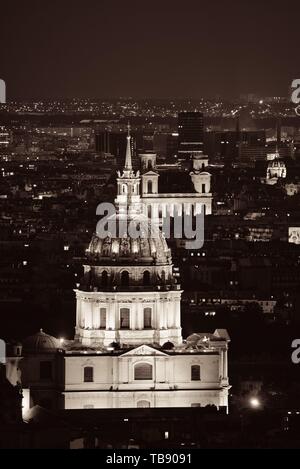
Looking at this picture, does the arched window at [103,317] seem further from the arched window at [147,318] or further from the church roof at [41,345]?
the church roof at [41,345]

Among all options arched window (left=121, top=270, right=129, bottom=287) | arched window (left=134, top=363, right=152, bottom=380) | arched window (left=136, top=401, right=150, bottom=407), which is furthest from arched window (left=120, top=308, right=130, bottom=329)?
arched window (left=136, top=401, right=150, bottom=407)

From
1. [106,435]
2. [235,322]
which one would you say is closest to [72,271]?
[235,322]

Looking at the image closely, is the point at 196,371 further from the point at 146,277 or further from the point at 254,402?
the point at 146,277

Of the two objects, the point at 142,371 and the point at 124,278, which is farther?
the point at 124,278

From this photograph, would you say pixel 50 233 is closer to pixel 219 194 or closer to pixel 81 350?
pixel 219 194

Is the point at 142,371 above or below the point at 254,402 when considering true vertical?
above

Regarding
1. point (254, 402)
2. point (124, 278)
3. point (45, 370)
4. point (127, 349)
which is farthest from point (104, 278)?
point (254, 402)
